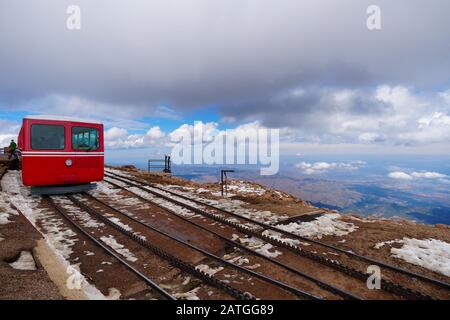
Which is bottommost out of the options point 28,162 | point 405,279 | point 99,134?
point 405,279

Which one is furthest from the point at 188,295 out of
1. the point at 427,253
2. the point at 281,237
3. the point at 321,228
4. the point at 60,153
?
the point at 60,153

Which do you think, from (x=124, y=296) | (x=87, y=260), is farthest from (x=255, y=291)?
(x=87, y=260)

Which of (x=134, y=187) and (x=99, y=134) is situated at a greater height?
(x=99, y=134)

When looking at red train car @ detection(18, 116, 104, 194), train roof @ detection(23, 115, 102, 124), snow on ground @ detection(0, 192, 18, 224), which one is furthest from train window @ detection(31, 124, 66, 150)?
snow on ground @ detection(0, 192, 18, 224)

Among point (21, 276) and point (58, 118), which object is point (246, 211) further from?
point (58, 118)

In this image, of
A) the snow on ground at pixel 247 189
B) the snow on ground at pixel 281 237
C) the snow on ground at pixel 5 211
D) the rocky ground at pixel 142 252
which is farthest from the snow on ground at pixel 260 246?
the snow on ground at pixel 247 189
